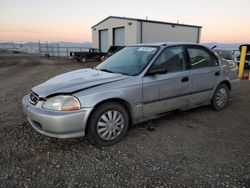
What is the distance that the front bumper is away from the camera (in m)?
2.82

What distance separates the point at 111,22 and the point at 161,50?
70.1 ft

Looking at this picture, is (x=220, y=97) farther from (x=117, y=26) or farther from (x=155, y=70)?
(x=117, y=26)

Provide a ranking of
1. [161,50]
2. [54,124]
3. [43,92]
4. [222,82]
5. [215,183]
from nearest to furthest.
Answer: [215,183] → [54,124] → [43,92] → [161,50] → [222,82]

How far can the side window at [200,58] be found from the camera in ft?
13.7

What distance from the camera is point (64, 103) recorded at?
2879 millimetres

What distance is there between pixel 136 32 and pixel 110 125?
1843 centimetres

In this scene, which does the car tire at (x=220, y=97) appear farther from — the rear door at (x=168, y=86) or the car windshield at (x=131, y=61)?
the car windshield at (x=131, y=61)

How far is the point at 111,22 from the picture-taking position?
23750mm

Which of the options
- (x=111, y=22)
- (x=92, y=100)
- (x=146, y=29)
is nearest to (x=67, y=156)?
(x=92, y=100)

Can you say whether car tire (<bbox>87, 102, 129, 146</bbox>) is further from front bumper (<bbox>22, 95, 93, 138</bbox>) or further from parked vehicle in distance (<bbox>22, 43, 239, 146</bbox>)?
front bumper (<bbox>22, 95, 93, 138</bbox>)

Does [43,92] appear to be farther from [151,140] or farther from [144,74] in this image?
[151,140]

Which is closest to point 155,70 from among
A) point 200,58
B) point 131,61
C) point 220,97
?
point 131,61

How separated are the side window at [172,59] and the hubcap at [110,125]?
115cm

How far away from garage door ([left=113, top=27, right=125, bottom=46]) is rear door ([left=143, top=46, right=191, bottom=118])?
1926 centimetres
